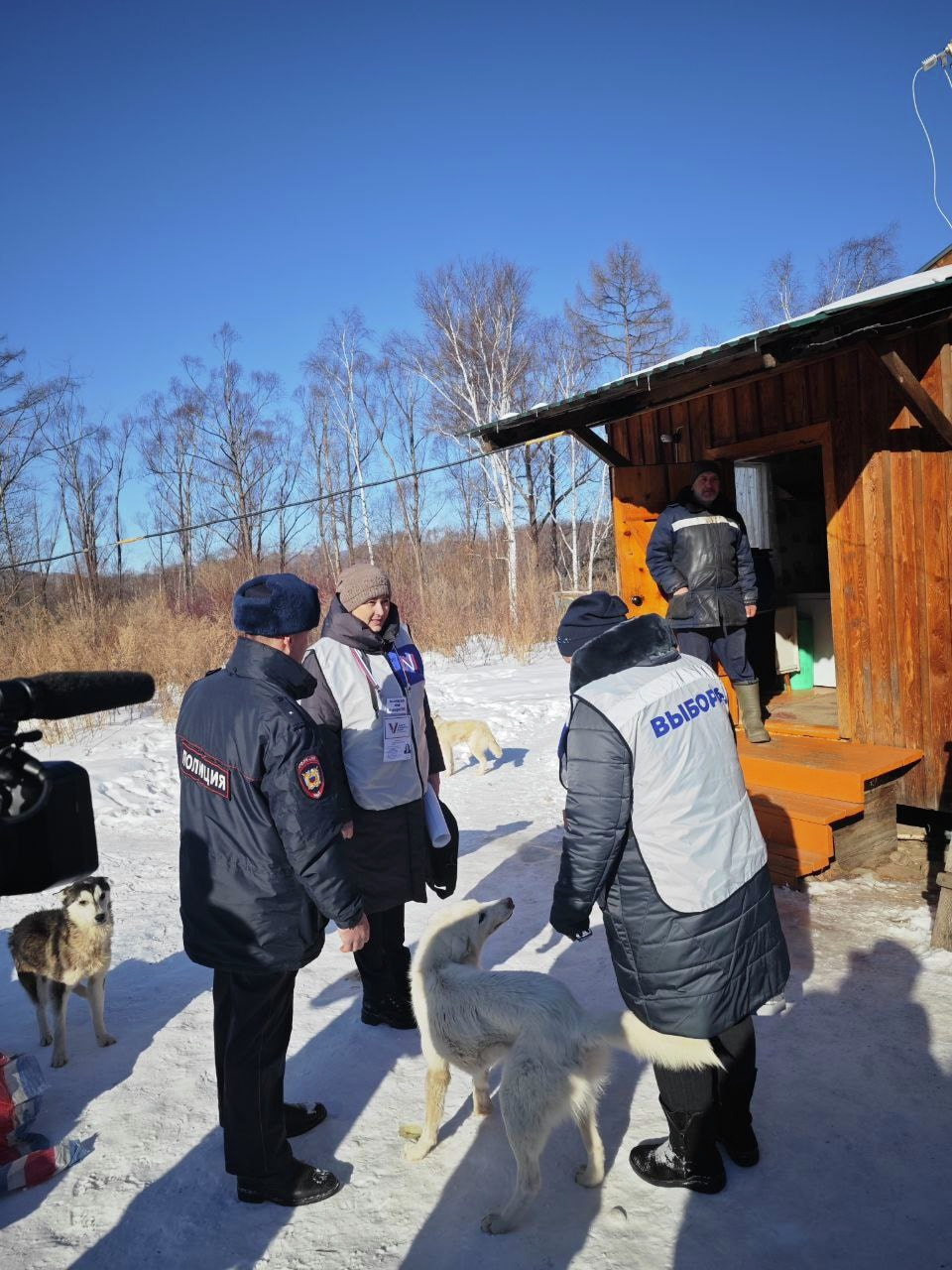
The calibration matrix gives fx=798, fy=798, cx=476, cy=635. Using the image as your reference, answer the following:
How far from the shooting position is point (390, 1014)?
3.49m

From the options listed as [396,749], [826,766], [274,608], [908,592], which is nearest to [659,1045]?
[396,749]

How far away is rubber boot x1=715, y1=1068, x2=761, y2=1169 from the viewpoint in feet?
8.00

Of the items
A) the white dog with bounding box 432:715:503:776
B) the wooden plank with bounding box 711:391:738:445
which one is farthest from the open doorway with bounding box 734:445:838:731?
the white dog with bounding box 432:715:503:776

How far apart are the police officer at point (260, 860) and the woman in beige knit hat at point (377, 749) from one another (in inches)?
29.0

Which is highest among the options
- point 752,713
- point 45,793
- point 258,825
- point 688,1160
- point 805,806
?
point 45,793

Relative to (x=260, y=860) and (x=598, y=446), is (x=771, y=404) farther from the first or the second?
(x=260, y=860)

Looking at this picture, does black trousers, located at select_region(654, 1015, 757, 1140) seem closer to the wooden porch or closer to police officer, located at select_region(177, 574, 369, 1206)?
police officer, located at select_region(177, 574, 369, 1206)

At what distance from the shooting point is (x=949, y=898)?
12.2ft

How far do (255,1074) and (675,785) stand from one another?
154 centimetres

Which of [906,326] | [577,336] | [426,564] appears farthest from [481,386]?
[906,326]

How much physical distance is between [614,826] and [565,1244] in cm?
121

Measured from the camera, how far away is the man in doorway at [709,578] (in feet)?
18.4

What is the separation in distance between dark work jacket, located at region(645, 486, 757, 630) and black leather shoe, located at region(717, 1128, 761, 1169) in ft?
11.6

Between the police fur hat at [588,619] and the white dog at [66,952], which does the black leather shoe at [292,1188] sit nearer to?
the white dog at [66,952]
